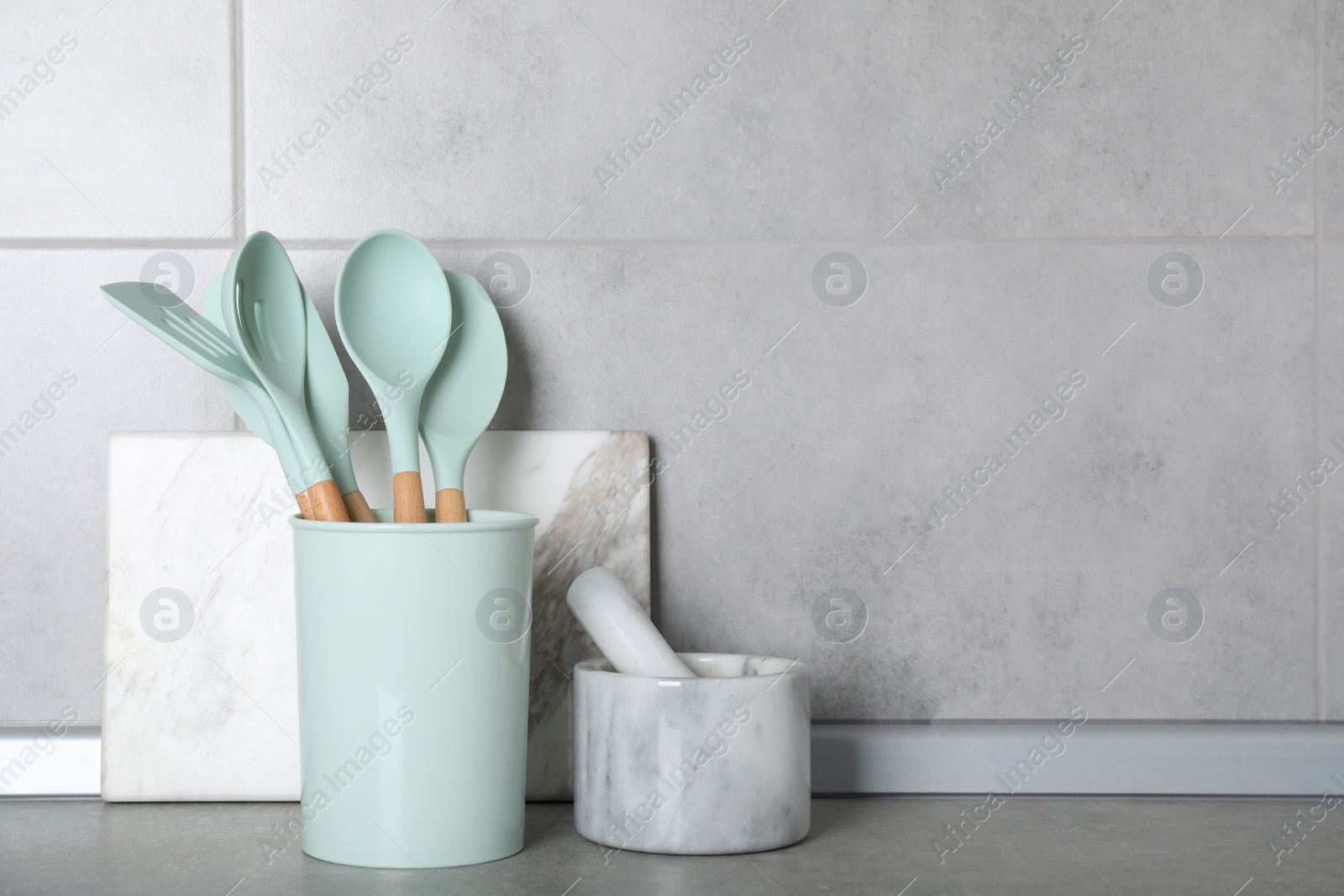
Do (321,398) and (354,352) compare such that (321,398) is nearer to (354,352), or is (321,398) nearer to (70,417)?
(354,352)

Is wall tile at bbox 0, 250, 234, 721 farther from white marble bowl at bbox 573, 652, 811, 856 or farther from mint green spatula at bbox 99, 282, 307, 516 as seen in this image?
white marble bowl at bbox 573, 652, 811, 856

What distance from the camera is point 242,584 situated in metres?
0.65

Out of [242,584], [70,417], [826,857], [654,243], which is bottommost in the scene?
[826,857]

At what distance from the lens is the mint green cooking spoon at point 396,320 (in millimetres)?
579

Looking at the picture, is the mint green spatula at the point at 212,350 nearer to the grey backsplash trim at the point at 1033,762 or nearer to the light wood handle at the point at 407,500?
the light wood handle at the point at 407,500

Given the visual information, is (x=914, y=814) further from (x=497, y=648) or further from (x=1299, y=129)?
(x=1299, y=129)

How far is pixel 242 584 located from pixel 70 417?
6.4 inches

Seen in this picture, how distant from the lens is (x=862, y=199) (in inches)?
26.7

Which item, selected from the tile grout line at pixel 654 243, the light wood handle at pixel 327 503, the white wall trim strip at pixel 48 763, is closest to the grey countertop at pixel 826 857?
the white wall trim strip at pixel 48 763

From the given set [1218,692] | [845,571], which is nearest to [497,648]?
[845,571]

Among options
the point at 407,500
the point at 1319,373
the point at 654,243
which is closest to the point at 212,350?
the point at 407,500

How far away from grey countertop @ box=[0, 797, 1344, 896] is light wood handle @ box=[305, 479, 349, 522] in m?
0.17

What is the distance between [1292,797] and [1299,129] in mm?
426

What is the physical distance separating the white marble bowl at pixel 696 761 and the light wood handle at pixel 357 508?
0.15 m
